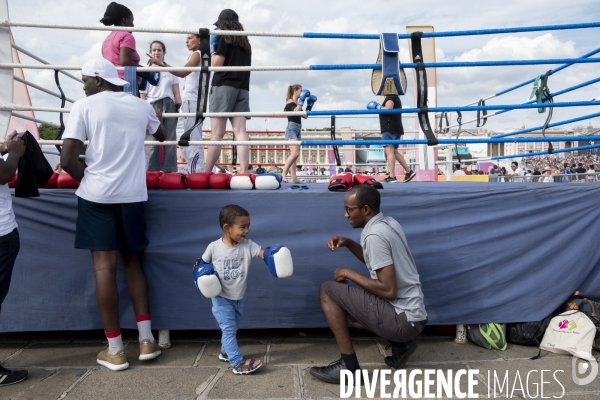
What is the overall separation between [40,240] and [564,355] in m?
3.76

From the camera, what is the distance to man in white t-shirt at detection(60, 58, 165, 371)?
283 centimetres

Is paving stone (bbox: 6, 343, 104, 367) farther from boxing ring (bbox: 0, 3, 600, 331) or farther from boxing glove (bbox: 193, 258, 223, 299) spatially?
boxing glove (bbox: 193, 258, 223, 299)

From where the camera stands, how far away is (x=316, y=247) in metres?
3.38

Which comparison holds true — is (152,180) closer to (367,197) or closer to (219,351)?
(219,351)

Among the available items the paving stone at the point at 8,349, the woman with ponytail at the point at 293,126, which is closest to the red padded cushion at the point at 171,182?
the paving stone at the point at 8,349

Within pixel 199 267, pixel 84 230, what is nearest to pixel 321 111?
pixel 199 267

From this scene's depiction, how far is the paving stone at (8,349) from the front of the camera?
10.7 feet

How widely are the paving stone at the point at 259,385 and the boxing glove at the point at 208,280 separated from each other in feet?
1.77

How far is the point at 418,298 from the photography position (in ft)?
9.38

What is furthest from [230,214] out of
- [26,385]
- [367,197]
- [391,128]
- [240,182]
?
[391,128]

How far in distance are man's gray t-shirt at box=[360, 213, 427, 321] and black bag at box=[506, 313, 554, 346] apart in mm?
1022

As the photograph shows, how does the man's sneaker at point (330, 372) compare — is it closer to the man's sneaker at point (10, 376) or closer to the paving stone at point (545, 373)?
the paving stone at point (545, 373)

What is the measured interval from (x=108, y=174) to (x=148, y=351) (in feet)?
3.92

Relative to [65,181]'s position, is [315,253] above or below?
below
